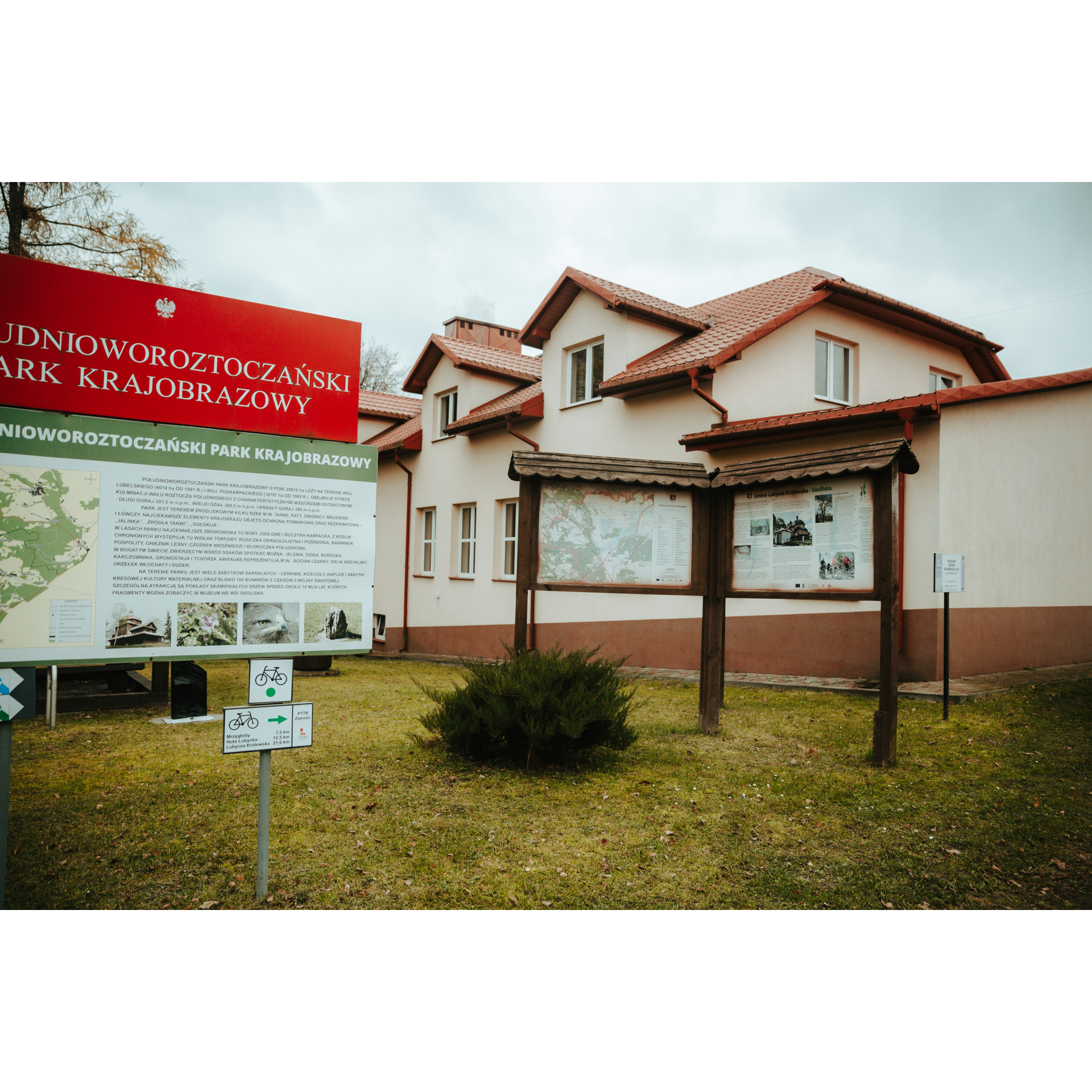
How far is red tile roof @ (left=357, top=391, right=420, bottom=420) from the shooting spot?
20.8 meters

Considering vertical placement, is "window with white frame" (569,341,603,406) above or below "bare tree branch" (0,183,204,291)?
below

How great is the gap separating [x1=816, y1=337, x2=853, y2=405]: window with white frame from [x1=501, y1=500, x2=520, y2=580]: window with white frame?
5.97 m

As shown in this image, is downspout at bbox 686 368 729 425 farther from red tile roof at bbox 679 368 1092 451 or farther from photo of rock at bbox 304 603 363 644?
photo of rock at bbox 304 603 363 644

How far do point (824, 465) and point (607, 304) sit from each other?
7753 mm

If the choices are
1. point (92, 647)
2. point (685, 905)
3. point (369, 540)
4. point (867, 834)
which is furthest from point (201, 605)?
point (867, 834)

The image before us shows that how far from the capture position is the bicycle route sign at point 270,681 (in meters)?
3.63

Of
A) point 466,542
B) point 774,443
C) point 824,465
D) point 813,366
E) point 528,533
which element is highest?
point 813,366

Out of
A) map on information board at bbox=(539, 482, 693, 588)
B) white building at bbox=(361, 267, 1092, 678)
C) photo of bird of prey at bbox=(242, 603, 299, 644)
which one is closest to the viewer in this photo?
photo of bird of prey at bbox=(242, 603, 299, 644)

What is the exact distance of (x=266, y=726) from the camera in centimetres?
362

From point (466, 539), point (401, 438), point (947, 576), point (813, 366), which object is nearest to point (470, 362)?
point (401, 438)

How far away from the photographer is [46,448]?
11.3 feet

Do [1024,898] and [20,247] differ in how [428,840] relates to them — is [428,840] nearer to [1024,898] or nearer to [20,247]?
[1024,898]

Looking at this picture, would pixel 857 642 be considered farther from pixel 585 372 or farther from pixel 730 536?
pixel 585 372

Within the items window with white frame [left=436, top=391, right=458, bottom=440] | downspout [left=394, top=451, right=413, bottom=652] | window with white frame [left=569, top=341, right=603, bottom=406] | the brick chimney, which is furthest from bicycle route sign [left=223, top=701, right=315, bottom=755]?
the brick chimney
